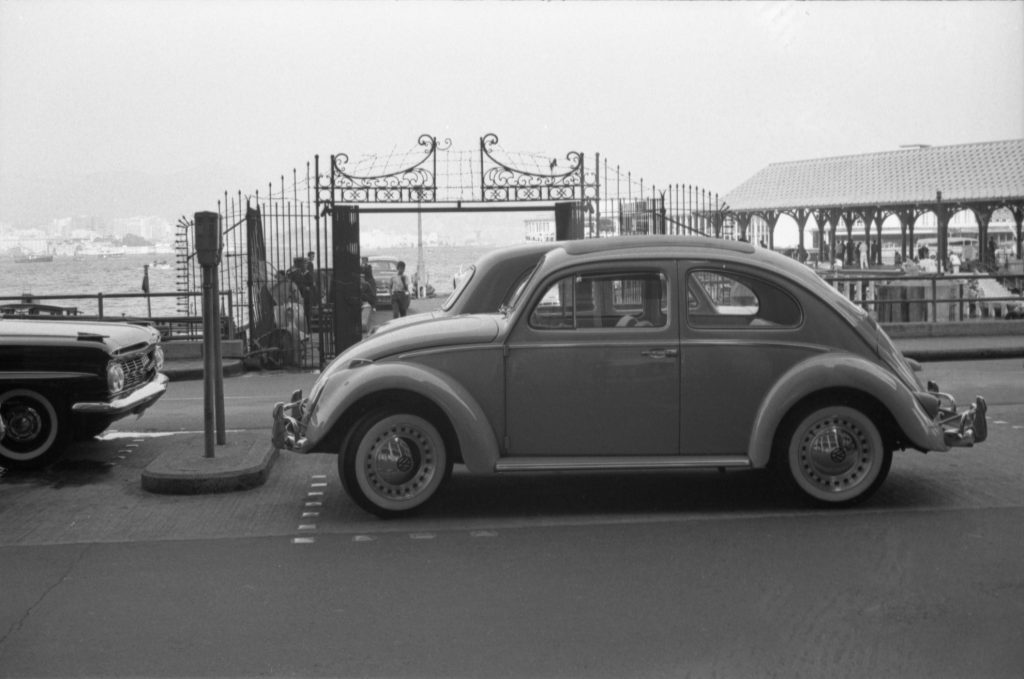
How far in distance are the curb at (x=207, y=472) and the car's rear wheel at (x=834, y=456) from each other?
145 inches

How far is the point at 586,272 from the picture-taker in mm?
7812

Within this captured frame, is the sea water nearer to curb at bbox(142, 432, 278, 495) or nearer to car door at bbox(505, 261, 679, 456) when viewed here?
curb at bbox(142, 432, 278, 495)

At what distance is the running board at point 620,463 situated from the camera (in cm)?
765

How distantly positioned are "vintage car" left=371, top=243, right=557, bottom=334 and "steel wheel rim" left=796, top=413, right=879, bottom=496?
12.2ft

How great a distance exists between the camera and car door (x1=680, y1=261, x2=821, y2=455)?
302 inches

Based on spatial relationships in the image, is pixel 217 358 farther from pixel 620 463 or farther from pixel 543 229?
pixel 543 229

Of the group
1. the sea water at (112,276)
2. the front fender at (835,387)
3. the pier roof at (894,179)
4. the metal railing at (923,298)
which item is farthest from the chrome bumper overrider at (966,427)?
the sea water at (112,276)

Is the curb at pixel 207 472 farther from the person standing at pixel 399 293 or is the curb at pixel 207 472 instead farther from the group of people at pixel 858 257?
the group of people at pixel 858 257

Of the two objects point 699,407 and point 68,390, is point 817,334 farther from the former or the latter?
point 68,390

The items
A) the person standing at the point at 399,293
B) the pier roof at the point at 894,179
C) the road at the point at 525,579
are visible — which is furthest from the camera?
the pier roof at the point at 894,179

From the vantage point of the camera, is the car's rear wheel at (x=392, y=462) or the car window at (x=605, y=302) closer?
the car's rear wheel at (x=392, y=462)

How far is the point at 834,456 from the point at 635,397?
128 cm

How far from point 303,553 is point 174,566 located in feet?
2.27

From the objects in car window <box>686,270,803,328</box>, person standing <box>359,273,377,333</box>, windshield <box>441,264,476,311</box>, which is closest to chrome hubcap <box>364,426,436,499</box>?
car window <box>686,270,803,328</box>
